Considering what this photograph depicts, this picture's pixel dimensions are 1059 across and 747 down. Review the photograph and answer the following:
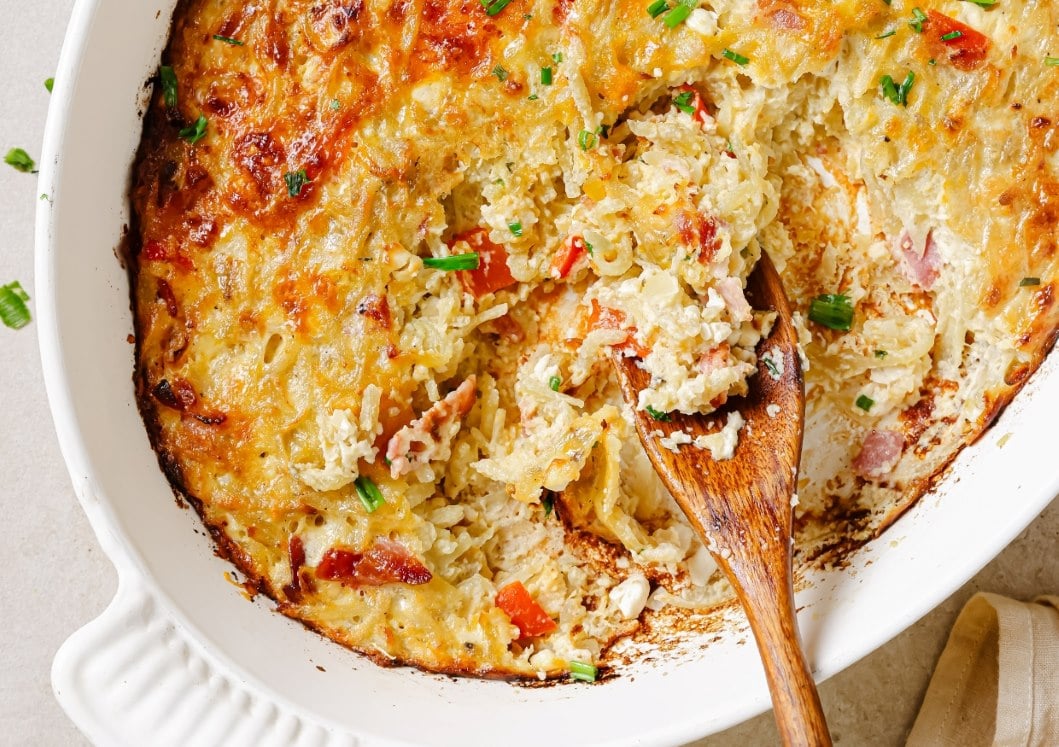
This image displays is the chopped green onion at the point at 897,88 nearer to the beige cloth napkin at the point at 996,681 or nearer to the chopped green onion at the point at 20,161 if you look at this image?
the beige cloth napkin at the point at 996,681

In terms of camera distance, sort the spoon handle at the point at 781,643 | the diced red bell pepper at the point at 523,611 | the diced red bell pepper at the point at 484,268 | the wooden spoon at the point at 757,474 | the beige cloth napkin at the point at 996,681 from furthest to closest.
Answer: the beige cloth napkin at the point at 996,681 < the diced red bell pepper at the point at 523,611 < the diced red bell pepper at the point at 484,268 < the wooden spoon at the point at 757,474 < the spoon handle at the point at 781,643

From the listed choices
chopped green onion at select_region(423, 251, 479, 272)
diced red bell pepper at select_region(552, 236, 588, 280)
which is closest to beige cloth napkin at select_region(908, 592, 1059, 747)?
diced red bell pepper at select_region(552, 236, 588, 280)

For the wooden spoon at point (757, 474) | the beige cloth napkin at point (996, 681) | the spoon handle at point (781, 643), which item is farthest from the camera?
the beige cloth napkin at point (996, 681)

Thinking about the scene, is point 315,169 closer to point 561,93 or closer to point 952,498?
point 561,93

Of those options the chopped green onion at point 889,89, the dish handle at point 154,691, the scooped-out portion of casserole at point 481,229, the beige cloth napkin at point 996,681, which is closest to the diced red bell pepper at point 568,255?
the scooped-out portion of casserole at point 481,229

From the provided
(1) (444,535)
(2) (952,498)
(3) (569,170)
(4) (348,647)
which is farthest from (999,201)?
(4) (348,647)

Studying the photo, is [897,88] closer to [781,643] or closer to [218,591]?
[781,643]
